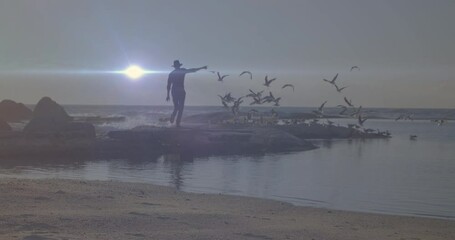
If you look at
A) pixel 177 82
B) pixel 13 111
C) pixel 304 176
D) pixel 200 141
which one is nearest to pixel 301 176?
pixel 304 176

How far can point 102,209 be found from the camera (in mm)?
10039

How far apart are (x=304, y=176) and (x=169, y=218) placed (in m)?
9.52

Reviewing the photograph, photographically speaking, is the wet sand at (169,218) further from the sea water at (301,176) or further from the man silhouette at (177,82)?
the man silhouette at (177,82)

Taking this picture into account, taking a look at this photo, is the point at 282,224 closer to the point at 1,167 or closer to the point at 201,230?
the point at 201,230

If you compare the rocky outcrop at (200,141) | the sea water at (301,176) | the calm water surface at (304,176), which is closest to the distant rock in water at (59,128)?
the rocky outcrop at (200,141)

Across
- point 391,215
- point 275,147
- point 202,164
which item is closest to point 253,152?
point 275,147

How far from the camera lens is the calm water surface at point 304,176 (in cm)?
1388

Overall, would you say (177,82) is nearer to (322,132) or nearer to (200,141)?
(200,141)

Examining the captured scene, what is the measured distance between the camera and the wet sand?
27.5ft

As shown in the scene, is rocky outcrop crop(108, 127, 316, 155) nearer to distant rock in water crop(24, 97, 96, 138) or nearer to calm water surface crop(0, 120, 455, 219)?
distant rock in water crop(24, 97, 96, 138)

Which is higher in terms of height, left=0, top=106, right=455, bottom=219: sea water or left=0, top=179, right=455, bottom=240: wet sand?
left=0, top=179, right=455, bottom=240: wet sand

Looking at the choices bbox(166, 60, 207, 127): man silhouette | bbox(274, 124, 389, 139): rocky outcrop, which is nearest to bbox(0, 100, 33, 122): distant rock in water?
bbox(274, 124, 389, 139): rocky outcrop

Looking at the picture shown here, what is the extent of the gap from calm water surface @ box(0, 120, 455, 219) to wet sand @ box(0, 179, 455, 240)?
5.89 ft

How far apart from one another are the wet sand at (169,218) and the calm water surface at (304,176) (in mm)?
1796
